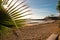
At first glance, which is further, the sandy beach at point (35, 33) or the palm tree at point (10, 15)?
the sandy beach at point (35, 33)

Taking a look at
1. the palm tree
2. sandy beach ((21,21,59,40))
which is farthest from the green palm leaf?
sandy beach ((21,21,59,40))

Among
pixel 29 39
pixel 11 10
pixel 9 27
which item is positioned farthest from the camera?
pixel 29 39

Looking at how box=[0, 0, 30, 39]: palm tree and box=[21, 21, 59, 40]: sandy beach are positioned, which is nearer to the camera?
box=[0, 0, 30, 39]: palm tree

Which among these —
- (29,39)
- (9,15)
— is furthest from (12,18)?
(29,39)

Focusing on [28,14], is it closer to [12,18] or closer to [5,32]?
[12,18]

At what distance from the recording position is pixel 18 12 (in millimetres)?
1991

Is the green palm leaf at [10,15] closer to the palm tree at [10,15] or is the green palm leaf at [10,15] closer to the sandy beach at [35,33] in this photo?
the palm tree at [10,15]

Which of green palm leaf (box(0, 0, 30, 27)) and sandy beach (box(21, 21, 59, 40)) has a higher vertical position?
green palm leaf (box(0, 0, 30, 27))

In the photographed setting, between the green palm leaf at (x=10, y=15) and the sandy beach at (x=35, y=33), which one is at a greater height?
the green palm leaf at (x=10, y=15)

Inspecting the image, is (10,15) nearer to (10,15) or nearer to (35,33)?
(10,15)

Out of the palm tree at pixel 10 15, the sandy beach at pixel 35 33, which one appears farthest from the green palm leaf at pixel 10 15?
the sandy beach at pixel 35 33

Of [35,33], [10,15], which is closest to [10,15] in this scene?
[10,15]

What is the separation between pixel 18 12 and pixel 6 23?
0.59 feet

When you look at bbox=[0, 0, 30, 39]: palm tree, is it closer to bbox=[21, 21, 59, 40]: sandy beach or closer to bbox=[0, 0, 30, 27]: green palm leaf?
bbox=[0, 0, 30, 27]: green palm leaf
